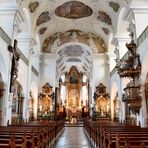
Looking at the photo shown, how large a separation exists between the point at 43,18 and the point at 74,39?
17.3 feet

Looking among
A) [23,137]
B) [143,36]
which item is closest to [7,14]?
[143,36]

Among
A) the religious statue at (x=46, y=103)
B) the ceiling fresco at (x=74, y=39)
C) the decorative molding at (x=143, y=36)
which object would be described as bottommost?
the religious statue at (x=46, y=103)

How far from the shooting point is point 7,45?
10.0 m

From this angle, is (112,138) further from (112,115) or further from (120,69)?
(112,115)

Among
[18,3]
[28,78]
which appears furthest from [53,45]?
[18,3]

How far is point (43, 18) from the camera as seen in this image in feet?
52.8

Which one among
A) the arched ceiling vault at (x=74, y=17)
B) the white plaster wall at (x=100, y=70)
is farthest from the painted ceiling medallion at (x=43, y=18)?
the white plaster wall at (x=100, y=70)

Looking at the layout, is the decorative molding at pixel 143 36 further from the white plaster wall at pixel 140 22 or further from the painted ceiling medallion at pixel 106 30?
the painted ceiling medallion at pixel 106 30

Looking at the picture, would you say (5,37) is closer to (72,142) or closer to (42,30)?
(72,142)

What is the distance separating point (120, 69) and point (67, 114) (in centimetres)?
2080

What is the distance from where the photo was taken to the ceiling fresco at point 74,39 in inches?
791

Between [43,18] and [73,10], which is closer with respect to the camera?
[43,18]

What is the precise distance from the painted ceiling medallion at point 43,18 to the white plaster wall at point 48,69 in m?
4.67

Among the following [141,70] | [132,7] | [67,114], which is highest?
[132,7]
